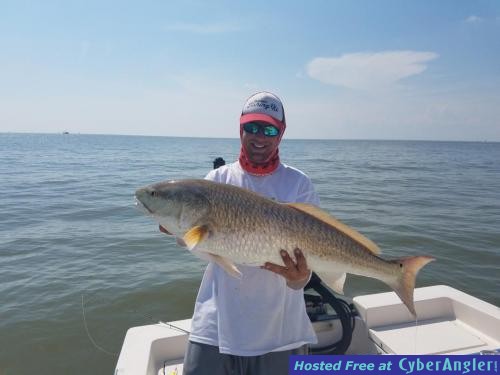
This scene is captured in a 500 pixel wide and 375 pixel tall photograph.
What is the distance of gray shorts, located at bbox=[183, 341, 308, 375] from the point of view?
3195 mm

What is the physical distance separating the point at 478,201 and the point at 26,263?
74.9 feet

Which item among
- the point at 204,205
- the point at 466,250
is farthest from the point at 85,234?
the point at 466,250

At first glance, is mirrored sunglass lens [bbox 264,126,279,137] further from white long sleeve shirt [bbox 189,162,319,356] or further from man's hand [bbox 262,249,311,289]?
man's hand [bbox 262,249,311,289]

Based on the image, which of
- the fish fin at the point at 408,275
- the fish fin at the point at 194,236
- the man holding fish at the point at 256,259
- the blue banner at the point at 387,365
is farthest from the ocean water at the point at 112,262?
the fish fin at the point at 408,275

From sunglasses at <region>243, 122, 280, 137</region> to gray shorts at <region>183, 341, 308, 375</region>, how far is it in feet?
6.41

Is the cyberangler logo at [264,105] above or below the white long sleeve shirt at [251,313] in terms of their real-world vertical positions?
above

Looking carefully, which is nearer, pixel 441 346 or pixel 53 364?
pixel 441 346

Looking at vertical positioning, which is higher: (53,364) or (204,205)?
(204,205)

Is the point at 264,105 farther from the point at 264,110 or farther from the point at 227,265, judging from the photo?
the point at 227,265

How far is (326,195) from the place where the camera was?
22.8 m

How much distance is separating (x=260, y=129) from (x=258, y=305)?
1576 mm

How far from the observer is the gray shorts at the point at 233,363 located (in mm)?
3195

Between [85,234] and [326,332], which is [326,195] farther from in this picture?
[326,332]

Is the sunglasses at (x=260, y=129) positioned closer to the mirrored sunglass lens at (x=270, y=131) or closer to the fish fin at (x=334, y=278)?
the mirrored sunglass lens at (x=270, y=131)
